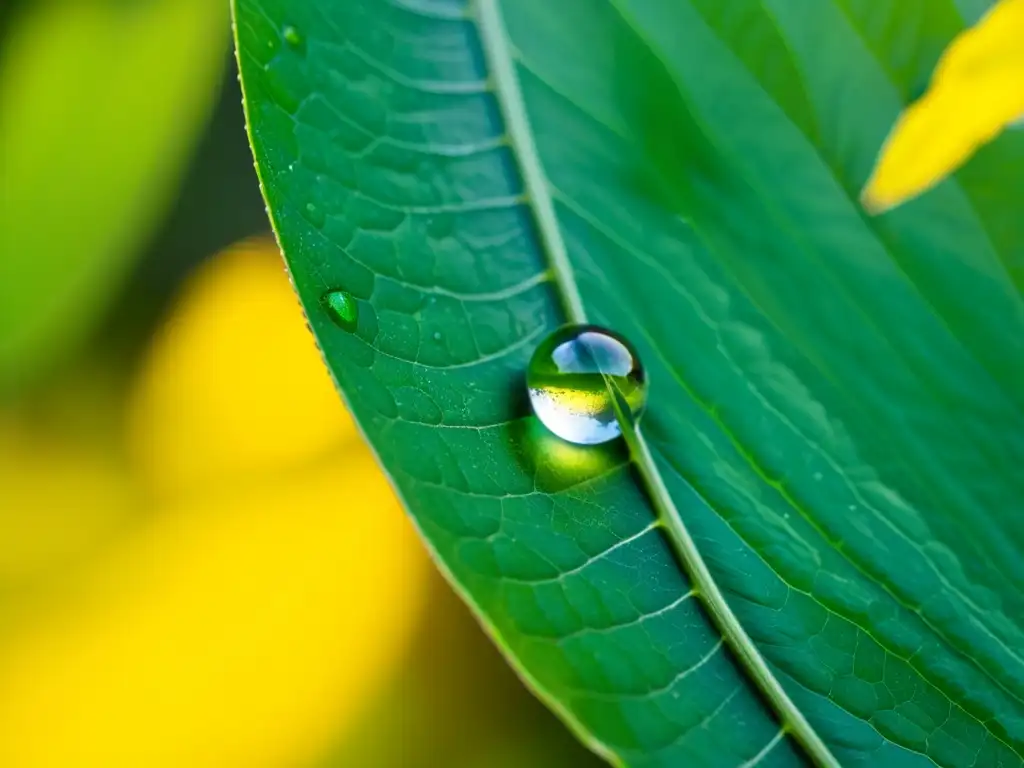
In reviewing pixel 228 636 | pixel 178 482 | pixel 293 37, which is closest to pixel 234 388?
pixel 178 482

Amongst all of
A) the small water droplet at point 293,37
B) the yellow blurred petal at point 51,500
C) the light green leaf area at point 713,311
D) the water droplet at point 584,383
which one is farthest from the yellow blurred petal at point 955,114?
the yellow blurred petal at point 51,500

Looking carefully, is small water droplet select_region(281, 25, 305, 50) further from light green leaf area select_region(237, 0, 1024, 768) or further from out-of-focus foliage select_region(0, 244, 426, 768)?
out-of-focus foliage select_region(0, 244, 426, 768)

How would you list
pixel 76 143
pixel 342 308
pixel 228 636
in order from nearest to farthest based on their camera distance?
pixel 342 308 < pixel 228 636 < pixel 76 143

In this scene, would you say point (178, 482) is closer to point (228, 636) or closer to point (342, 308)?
point (228, 636)

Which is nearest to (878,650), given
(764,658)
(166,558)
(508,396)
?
(764,658)

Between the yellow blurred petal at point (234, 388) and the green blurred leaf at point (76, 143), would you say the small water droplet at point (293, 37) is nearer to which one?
the yellow blurred petal at point (234, 388)
